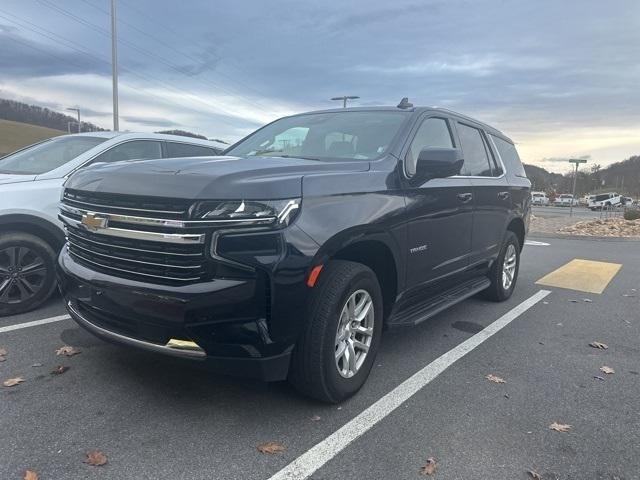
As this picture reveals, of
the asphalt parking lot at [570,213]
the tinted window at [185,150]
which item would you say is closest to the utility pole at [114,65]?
the tinted window at [185,150]

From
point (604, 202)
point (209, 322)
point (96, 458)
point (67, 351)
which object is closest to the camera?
point (96, 458)

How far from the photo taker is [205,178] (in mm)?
2811

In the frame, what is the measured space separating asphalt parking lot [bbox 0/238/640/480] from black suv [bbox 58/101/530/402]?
0.38 meters

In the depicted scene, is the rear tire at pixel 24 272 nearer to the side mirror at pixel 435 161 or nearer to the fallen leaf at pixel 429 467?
the side mirror at pixel 435 161

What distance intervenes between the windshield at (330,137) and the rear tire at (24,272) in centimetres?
203

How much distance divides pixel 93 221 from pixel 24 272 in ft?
7.43

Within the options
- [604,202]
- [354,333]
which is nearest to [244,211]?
[354,333]

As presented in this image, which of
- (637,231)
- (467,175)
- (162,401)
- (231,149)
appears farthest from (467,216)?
(637,231)

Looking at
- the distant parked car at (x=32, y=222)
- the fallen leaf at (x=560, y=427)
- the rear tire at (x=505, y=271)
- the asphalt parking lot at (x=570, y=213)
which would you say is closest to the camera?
the fallen leaf at (x=560, y=427)

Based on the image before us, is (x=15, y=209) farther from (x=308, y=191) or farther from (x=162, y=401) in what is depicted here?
(x=308, y=191)

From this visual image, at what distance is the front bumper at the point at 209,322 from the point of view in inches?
106

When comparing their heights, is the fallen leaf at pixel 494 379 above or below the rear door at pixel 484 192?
below

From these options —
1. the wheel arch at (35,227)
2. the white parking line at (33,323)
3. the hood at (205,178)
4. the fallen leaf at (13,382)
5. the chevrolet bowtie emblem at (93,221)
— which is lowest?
the fallen leaf at (13,382)

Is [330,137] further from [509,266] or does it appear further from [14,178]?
[509,266]
